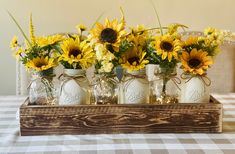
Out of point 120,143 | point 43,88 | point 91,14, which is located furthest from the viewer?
point 91,14

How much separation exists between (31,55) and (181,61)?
48 cm

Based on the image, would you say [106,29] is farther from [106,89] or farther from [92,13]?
[92,13]

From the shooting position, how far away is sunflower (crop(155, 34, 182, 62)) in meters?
1.14

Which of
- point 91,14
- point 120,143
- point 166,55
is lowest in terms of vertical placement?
point 120,143

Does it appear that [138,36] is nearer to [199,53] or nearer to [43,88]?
[199,53]

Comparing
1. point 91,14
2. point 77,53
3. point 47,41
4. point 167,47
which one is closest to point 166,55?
point 167,47

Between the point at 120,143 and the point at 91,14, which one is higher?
the point at 91,14

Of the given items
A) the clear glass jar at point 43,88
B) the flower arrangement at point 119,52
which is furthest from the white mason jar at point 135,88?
the clear glass jar at point 43,88

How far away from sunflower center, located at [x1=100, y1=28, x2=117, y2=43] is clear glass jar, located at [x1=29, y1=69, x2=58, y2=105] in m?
0.21

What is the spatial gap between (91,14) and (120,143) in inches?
64.5

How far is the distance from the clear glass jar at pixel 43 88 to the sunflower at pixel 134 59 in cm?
24

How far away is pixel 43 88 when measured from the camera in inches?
47.1

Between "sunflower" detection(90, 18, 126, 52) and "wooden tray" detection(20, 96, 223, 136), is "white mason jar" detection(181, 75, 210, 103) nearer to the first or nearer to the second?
"wooden tray" detection(20, 96, 223, 136)

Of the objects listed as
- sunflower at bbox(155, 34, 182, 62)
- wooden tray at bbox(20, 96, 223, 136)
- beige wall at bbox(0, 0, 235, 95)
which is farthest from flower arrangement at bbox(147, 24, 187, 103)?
beige wall at bbox(0, 0, 235, 95)
